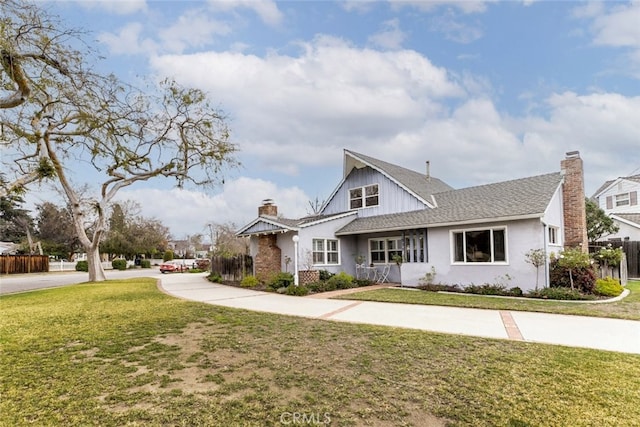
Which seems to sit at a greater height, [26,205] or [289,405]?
[26,205]

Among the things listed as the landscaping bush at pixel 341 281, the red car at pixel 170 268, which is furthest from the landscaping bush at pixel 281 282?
the red car at pixel 170 268

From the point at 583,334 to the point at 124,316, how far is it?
10.5 m

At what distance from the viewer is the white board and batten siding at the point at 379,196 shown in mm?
18281

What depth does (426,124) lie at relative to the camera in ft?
63.9

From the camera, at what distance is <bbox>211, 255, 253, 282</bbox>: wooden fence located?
1947cm

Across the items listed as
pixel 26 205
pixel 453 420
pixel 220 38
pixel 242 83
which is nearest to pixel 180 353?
pixel 453 420

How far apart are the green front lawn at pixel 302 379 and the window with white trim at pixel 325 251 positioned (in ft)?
32.5

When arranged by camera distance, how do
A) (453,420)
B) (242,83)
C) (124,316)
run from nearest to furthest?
(453,420)
(124,316)
(242,83)

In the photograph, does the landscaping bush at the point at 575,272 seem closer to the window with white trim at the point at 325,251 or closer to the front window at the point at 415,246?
the front window at the point at 415,246

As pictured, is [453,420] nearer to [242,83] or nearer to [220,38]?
[220,38]

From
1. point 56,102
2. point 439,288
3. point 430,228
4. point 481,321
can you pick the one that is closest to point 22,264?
point 56,102

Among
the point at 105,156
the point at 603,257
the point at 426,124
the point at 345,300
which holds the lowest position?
the point at 345,300

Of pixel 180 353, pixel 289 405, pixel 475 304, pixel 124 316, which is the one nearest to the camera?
pixel 289 405

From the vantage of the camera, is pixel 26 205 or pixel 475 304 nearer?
pixel 475 304
